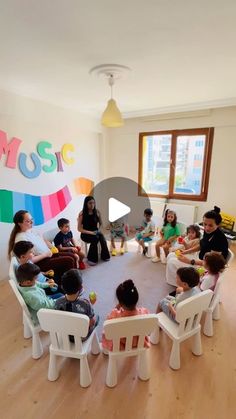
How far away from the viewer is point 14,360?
1621 mm

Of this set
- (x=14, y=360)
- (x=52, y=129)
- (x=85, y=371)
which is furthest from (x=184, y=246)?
(x=52, y=129)

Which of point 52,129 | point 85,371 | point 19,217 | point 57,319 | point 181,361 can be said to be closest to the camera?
point 57,319

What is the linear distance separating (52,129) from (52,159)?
1.43ft

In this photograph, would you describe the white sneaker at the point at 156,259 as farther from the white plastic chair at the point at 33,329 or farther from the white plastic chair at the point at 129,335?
the white plastic chair at the point at 33,329

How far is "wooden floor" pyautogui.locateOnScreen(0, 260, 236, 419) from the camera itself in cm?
128

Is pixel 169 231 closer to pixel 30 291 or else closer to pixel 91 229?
pixel 91 229

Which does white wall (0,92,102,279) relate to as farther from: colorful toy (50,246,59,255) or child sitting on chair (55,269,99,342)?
child sitting on chair (55,269,99,342)

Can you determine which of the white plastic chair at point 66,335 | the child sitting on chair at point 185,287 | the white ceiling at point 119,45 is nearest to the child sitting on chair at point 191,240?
the child sitting on chair at point 185,287

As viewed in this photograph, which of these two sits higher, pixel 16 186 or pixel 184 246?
pixel 16 186

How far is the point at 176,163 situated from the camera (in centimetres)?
407

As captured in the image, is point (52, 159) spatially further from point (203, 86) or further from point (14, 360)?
point (14, 360)

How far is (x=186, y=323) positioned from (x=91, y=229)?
1941 mm
